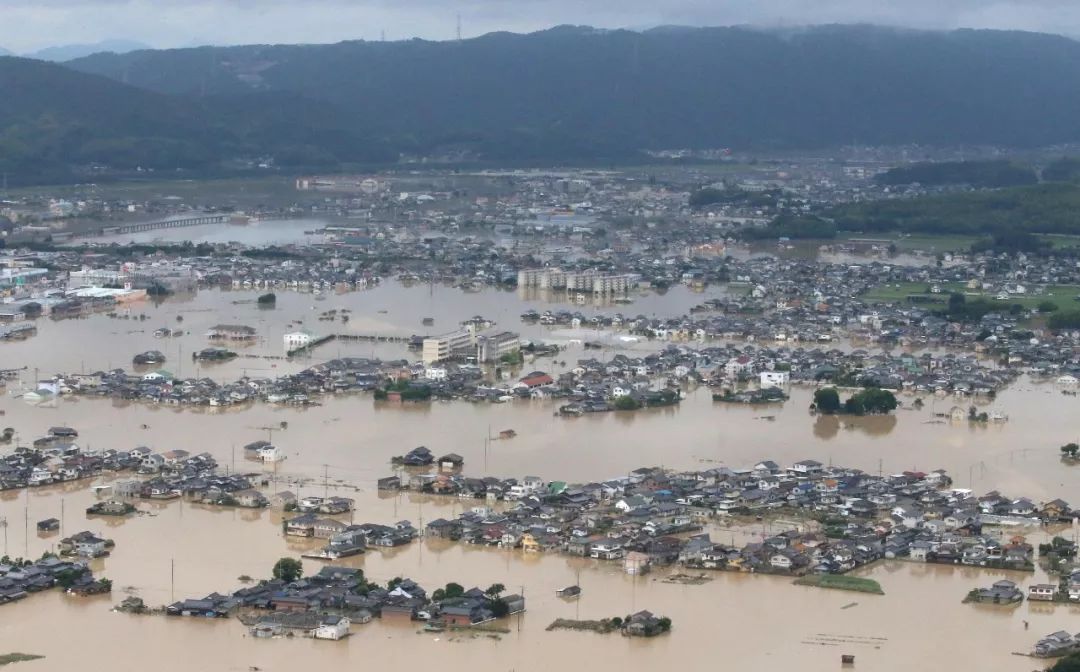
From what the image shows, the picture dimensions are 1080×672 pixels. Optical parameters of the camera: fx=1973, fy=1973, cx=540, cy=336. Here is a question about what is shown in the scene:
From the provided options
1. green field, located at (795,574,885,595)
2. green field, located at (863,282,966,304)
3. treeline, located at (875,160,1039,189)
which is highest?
treeline, located at (875,160,1039,189)

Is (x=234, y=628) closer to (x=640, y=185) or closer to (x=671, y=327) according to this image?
(x=671, y=327)

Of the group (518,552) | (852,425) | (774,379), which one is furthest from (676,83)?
(518,552)

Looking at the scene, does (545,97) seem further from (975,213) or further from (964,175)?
(975,213)

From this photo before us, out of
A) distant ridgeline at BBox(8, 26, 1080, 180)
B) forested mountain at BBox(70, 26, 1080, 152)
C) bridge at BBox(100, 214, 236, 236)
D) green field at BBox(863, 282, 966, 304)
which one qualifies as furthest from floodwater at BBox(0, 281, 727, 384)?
forested mountain at BBox(70, 26, 1080, 152)

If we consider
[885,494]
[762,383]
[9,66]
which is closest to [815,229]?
[762,383]

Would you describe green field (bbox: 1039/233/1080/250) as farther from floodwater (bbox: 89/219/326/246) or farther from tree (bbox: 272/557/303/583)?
tree (bbox: 272/557/303/583)

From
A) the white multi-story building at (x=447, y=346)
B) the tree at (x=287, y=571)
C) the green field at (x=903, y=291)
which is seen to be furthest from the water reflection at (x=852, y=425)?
the green field at (x=903, y=291)
